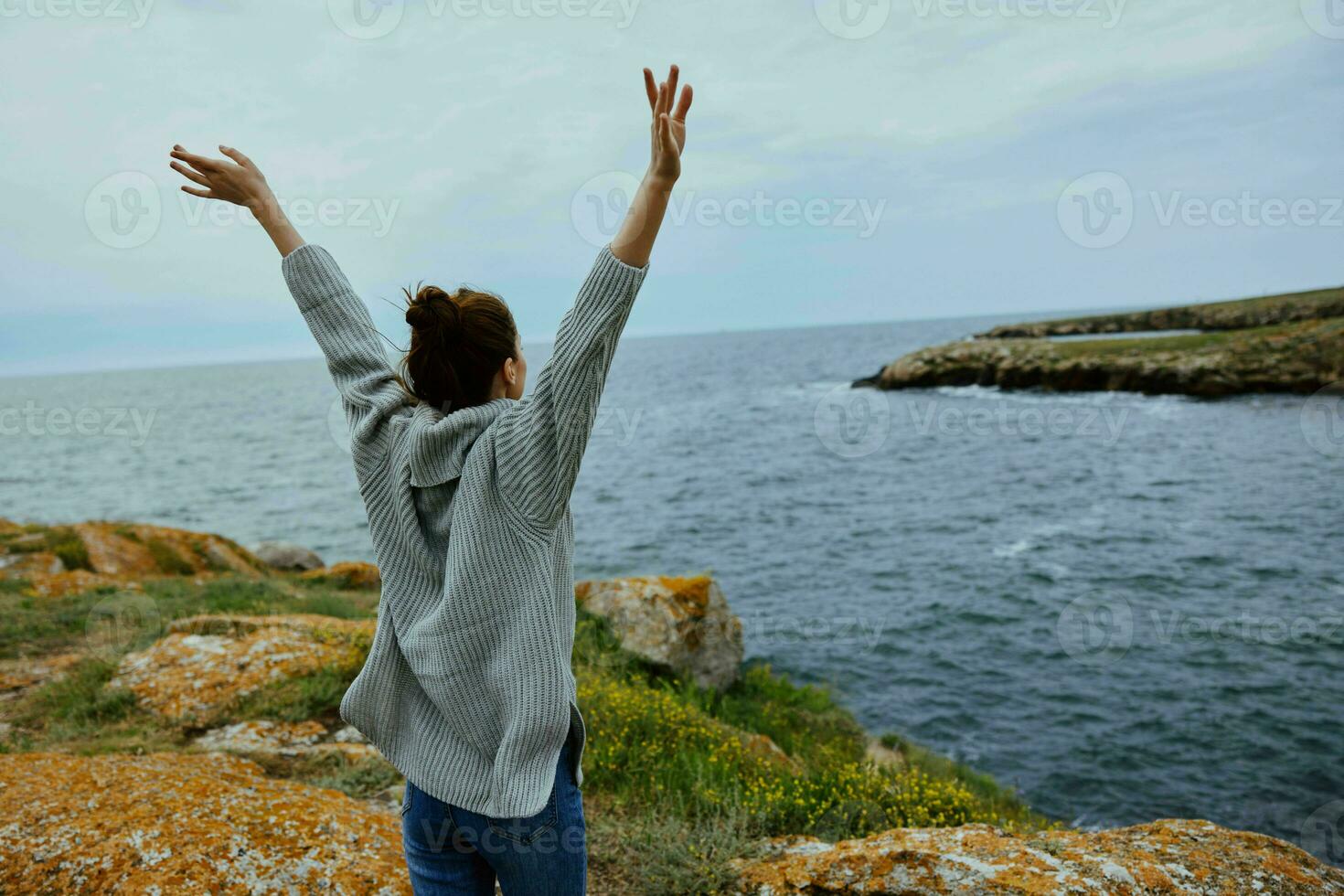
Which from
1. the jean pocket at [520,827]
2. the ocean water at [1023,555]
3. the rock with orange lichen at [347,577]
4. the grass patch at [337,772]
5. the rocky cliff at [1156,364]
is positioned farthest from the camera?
the rocky cliff at [1156,364]

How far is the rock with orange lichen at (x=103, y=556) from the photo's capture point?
37.8ft

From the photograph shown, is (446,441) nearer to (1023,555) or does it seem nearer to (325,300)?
(325,300)

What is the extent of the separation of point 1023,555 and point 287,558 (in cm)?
1745

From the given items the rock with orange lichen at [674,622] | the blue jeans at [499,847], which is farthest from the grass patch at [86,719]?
the rock with orange lichen at [674,622]

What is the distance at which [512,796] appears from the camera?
6.15 feet

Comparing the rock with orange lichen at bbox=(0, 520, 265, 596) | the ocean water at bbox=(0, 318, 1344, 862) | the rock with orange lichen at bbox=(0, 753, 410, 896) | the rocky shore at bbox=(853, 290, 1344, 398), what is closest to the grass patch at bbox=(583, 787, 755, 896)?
the rock with orange lichen at bbox=(0, 753, 410, 896)

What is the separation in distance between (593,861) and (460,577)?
2.98m

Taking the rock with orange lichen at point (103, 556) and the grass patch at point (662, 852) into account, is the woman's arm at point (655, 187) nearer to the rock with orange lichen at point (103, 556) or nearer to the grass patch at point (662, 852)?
the grass patch at point (662, 852)

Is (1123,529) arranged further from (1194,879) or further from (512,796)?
(512,796)

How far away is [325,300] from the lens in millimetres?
2375

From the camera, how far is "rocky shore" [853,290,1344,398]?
40.9 meters

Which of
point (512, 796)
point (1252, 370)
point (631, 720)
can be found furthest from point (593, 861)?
point (1252, 370)

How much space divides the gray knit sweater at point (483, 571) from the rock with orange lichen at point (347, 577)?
13.2 m

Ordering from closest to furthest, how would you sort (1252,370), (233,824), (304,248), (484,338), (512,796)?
(512,796) → (484,338) → (304,248) → (233,824) → (1252,370)
